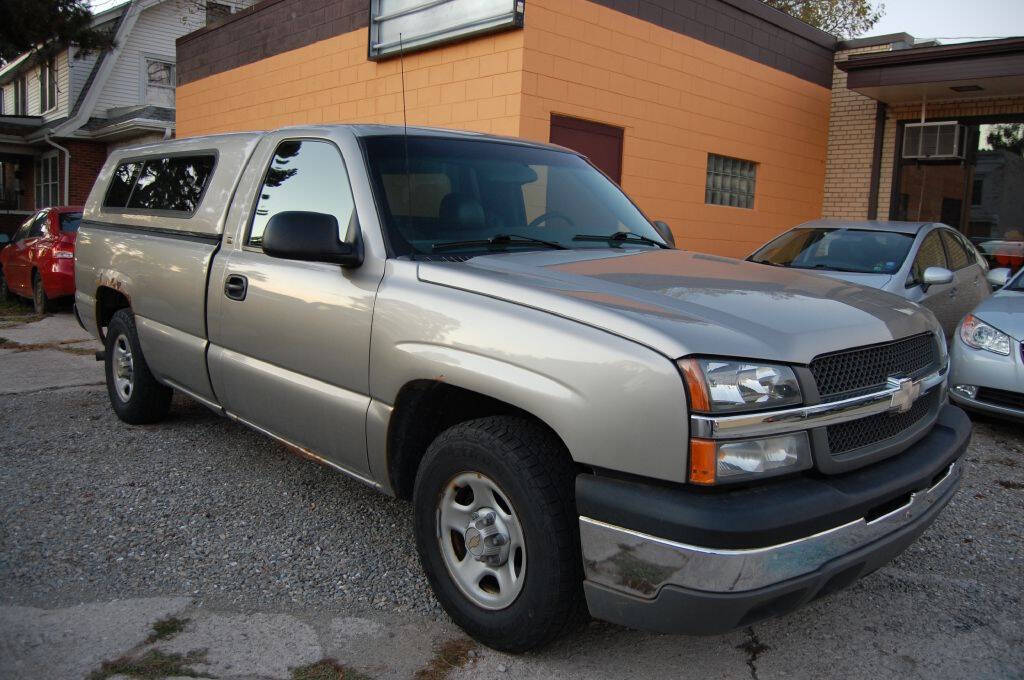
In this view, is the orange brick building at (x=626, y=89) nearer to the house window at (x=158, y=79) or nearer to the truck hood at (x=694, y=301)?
the truck hood at (x=694, y=301)

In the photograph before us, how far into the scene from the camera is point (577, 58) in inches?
395

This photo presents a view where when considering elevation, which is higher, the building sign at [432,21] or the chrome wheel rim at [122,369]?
the building sign at [432,21]

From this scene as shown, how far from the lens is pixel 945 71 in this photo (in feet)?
38.2

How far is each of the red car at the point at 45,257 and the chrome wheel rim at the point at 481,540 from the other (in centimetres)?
944

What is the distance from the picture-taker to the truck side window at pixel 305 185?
12.1 ft

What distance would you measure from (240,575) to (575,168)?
2528 millimetres

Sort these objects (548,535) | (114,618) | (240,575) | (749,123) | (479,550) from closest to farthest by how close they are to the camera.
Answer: (548,535) < (479,550) < (114,618) < (240,575) < (749,123)

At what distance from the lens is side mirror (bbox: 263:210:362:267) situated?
3238 millimetres

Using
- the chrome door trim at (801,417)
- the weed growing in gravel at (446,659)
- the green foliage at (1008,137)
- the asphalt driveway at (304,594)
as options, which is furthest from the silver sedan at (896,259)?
the green foliage at (1008,137)

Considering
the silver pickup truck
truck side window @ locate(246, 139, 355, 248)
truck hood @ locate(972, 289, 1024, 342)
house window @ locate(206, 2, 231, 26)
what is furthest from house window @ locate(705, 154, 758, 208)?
house window @ locate(206, 2, 231, 26)

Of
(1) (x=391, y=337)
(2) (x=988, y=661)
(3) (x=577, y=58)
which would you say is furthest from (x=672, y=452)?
(3) (x=577, y=58)

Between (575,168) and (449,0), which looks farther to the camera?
(449,0)

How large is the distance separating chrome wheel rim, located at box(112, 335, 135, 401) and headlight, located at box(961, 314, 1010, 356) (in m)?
5.82

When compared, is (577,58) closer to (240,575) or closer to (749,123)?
(749,123)
